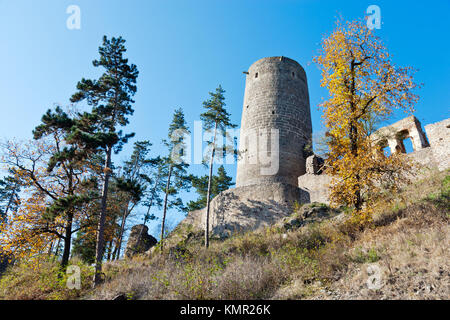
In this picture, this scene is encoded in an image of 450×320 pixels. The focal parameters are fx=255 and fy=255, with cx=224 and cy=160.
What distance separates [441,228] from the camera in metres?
7.00

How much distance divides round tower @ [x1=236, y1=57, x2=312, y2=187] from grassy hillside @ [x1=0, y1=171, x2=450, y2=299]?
7083 mm

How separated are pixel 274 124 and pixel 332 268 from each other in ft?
46.6

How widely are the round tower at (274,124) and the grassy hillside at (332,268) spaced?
7.08 m

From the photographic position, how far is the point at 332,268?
6867 mm

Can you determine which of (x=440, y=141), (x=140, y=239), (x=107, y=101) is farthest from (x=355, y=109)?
(x=140, y=239)

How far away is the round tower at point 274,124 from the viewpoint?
61.8ft

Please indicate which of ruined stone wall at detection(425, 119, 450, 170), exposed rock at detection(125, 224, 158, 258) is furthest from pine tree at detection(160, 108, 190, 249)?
ruined stone wall at detection(425, 119, 450, 170)

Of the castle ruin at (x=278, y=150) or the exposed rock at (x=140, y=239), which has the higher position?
the castle ruin at (x=278, y=150)

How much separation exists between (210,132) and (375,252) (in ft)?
44.6

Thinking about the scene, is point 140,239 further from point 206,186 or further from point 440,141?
point 440,141

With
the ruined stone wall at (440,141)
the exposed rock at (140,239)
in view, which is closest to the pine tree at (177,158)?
the exposed rock at (140,239)

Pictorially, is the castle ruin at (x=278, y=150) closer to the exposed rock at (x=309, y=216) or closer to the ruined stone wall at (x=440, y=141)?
the ruined stone wall at (x=440, y=141)

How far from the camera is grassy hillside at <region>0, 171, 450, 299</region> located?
5.61 m

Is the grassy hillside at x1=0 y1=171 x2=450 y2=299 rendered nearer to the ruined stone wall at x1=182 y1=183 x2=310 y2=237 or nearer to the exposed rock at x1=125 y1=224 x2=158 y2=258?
the ruined stone wall at x1=182 y1=183 x2=310 y2=237
